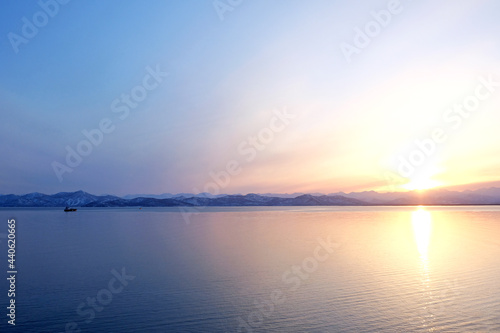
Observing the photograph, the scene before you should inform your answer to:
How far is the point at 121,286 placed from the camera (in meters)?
25.0

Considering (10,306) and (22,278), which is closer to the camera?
(10,306)

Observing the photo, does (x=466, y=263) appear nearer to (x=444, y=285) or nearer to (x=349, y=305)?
(x=444, y=285)

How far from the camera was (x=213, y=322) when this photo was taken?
17656mm

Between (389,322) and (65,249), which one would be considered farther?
(65,249)

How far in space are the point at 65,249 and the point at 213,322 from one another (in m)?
34.7

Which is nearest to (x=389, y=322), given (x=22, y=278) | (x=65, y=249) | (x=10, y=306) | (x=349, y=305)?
(x=349, y=305)

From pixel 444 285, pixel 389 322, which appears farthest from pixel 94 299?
pixel 444 285

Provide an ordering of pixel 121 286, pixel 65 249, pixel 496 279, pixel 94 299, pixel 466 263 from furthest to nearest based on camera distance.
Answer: pixel 65 249, pixel 466 263, pixel 496 279, pixel 121 286, pixel 94 299

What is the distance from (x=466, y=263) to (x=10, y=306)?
38981 millimetres

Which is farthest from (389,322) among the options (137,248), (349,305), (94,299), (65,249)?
(65,249)

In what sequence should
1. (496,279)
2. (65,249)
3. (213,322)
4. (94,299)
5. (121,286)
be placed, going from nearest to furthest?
(213,322) < (94,299) < (121,286) < (496,279) < (65,249)

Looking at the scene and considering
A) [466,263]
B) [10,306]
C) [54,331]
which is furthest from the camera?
[466,263]

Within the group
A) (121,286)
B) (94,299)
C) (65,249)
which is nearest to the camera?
(94,299)

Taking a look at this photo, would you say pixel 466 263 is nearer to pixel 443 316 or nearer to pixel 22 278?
pixel 443 316
